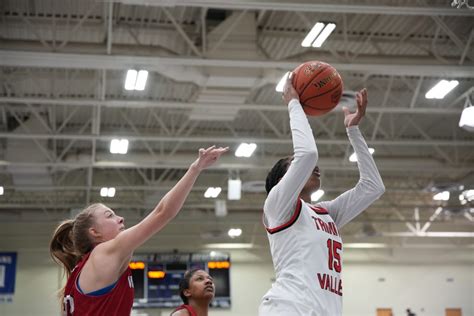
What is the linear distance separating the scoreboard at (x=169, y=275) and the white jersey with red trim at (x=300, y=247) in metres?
19.4

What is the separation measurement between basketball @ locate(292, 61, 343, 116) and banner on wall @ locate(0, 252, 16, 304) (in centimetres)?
2008

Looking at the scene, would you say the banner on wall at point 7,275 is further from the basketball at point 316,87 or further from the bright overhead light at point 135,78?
the basketball at point 316,87

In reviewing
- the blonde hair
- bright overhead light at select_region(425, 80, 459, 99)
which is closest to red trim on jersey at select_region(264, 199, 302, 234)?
the blonde hair

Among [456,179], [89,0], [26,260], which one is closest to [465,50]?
[89,0]

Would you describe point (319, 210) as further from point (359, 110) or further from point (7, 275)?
point (7, 275)

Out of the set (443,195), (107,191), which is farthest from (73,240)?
(443,195)

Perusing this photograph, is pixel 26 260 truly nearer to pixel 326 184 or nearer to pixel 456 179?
pixel 326 184

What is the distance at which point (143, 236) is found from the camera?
276 cm

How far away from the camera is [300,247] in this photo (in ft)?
9.93

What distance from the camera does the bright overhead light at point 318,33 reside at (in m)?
9.50

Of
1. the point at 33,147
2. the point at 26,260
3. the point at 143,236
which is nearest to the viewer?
the point at 143,236

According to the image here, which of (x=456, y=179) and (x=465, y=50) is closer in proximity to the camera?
(x=465, y=50)

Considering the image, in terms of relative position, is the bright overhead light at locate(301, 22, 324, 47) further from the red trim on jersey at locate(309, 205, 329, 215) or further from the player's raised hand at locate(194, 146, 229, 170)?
the player's raised hand at locate(194, 146, 229, 170)

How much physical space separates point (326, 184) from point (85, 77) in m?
9.12
